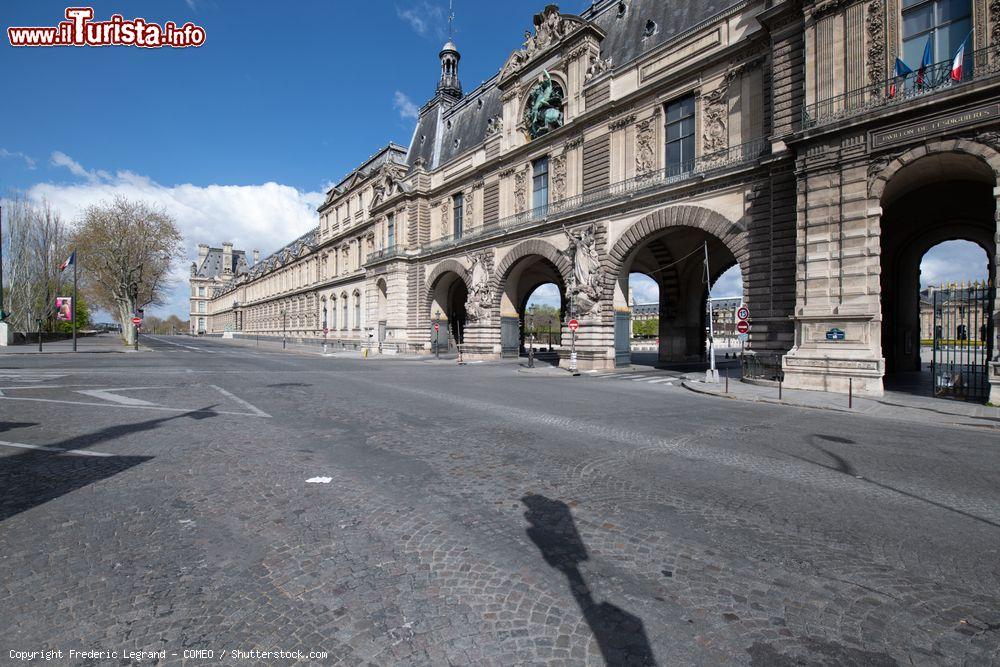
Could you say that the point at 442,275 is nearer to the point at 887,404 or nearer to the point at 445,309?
the point at 445,309

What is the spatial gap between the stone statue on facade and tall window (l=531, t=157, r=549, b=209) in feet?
16.8

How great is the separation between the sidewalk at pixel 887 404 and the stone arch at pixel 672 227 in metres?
5.83

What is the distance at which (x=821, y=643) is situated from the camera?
2506 mm

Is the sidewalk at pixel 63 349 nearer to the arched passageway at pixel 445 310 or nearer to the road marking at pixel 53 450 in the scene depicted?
the arched passageway at pixel 445 310

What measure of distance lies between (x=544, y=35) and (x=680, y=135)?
1245 centimetres

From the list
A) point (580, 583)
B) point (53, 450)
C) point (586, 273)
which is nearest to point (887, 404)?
point (580, 583)

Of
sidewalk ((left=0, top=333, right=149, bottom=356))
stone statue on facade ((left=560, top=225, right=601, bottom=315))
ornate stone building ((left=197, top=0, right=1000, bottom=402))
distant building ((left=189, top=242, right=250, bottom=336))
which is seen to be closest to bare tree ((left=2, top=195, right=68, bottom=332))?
sidewalk ((left=0, top=333, right=149, bottom=356))

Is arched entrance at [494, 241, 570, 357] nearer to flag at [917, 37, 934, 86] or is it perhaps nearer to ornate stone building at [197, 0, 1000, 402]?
ornate stone building at [197, 0, 1000, 402]

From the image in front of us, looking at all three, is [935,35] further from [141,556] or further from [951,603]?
[141,556]

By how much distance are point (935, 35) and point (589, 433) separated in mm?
16637

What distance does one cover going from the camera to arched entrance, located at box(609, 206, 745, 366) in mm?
21906

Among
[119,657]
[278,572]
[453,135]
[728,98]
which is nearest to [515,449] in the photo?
[278,572]

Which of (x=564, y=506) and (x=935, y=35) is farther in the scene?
(x=935, y=35)

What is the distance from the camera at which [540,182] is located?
1099 inches
